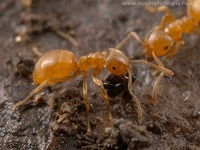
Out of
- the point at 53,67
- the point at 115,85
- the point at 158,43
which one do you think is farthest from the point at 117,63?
the point at 158,43

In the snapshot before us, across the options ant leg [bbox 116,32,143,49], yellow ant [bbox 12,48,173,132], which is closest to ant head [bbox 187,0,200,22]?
ant leg [bbox 116,32,143,49]

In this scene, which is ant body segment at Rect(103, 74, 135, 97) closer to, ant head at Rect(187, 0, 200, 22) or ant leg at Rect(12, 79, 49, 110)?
ant leg at Rect(12, 79, 49, 110)

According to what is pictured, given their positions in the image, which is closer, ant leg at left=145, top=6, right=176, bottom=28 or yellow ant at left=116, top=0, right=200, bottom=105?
yellow ant at left=116, top=0, right=200, bottom=105

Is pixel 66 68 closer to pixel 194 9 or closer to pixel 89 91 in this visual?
pixel 89 91

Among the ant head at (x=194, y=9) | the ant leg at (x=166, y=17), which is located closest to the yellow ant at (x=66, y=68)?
the ant leg at (x=166, y=17)

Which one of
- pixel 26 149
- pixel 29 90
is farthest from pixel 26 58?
pixel 26 149

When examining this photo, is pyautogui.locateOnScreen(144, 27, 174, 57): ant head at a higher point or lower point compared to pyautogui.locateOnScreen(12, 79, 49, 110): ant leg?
higher
